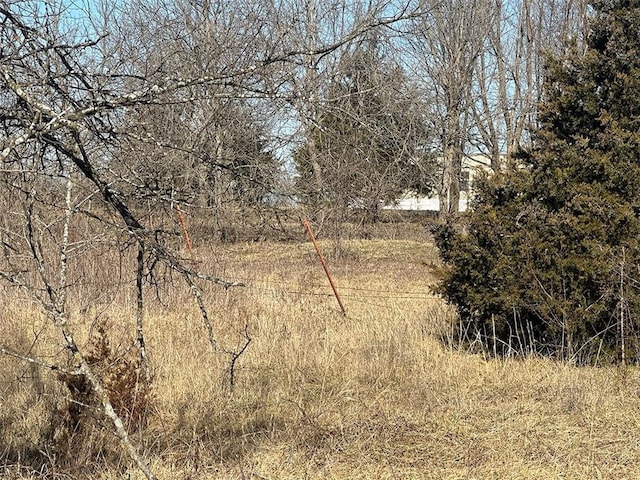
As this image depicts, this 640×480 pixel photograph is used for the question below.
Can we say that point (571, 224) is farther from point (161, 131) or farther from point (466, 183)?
point (466, 183)

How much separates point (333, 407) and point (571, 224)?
254 centimetres

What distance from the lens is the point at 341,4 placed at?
427 centimetres

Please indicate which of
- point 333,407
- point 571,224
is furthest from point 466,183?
point 333,407

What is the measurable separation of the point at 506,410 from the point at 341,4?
10.1 ft

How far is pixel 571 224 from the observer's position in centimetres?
598

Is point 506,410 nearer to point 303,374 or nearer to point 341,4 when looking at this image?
point 303,374

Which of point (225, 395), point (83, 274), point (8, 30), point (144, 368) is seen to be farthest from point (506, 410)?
point (83, 274)

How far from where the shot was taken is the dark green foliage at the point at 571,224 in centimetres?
593

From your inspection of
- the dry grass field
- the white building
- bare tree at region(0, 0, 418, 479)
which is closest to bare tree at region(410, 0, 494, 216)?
the white building

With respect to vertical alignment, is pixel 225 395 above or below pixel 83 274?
below

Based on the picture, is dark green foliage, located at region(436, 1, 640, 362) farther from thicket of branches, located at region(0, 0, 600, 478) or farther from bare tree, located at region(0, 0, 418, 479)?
bare tree, located at region(0, 0, 418, 479)

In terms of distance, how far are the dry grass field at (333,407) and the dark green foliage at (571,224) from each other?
38cm

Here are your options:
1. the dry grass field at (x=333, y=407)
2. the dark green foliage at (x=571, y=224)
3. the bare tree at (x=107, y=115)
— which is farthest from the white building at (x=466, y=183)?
the bare tree at (x=107, y=115)

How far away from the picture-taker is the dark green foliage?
593 cm
